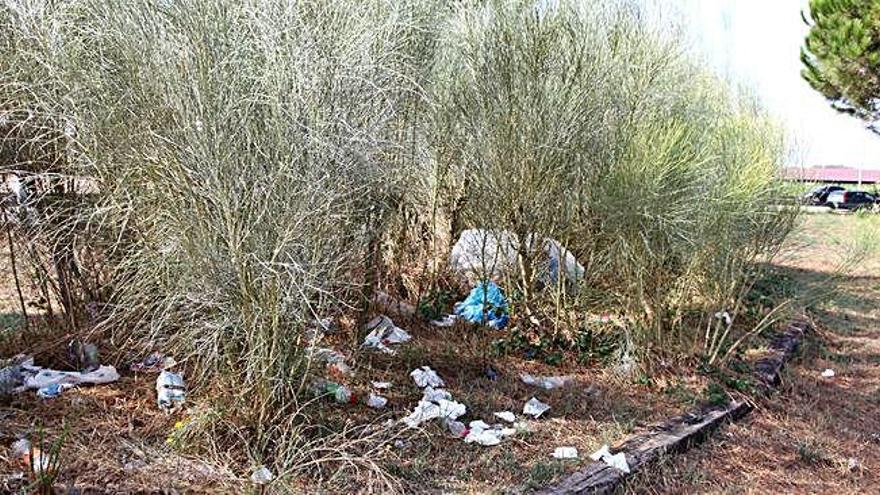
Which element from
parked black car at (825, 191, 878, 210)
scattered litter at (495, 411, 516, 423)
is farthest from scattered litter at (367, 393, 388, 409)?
parked black car at (825, 191, 878, 210)

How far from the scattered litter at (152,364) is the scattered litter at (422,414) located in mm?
1432

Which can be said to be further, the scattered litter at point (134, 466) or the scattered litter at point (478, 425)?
the scattered litter at point (478, 425)

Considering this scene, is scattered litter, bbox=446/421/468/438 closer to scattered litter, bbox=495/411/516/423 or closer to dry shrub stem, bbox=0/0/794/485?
scattered litter, bbox=495/411/516/423

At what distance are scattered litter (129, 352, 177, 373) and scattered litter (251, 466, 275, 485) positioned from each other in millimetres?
1410

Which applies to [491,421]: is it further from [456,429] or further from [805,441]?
Result: [805,441]

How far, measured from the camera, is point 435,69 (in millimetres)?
5355

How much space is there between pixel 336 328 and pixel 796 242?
390cm

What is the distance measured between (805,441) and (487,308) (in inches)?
96.5

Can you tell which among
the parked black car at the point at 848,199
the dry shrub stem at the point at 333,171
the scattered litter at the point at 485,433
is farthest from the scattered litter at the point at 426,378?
the parked black car at the point at 848,199

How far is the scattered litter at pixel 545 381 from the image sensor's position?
4.93 meters

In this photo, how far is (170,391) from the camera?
3.77 m

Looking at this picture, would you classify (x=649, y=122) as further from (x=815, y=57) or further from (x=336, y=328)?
(x=815, y=57)

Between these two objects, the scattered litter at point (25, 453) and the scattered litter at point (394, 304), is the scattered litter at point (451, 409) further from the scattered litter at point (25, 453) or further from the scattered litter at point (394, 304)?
the scattered litter at point (25, 453)

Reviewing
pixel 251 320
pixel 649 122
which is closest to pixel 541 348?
pixel 649 122
